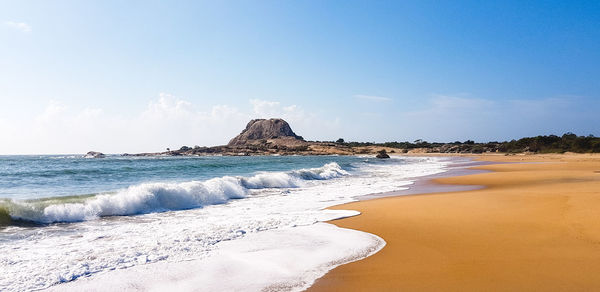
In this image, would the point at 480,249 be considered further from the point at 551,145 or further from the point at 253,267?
the point at 551,145

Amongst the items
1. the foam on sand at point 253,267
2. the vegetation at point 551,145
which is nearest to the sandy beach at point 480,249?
the foam on sand at point 253,267

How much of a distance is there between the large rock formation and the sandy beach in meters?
121

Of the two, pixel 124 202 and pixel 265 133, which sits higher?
pixel 265 133

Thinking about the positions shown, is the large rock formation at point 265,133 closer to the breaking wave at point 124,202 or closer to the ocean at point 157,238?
the breaking wave at point 124,202

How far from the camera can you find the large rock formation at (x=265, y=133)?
13412cm

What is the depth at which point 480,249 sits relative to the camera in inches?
221

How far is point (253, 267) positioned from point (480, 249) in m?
3.69

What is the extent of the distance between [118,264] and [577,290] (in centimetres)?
600

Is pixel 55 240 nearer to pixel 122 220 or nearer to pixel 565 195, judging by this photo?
pixel 122 220

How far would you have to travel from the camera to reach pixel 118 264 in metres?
5.12

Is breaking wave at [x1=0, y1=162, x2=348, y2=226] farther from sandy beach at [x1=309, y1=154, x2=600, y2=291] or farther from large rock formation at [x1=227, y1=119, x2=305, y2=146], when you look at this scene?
large rock formation at [x1=227, y1=119, x2=305, y2=146]

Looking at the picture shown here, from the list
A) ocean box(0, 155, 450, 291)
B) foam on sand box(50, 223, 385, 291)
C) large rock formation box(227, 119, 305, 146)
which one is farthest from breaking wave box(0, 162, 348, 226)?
large rock formation box(227, 119, 305, 146)

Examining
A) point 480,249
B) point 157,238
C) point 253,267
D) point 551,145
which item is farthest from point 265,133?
point 253,267

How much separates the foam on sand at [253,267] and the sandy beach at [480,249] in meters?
0.35
